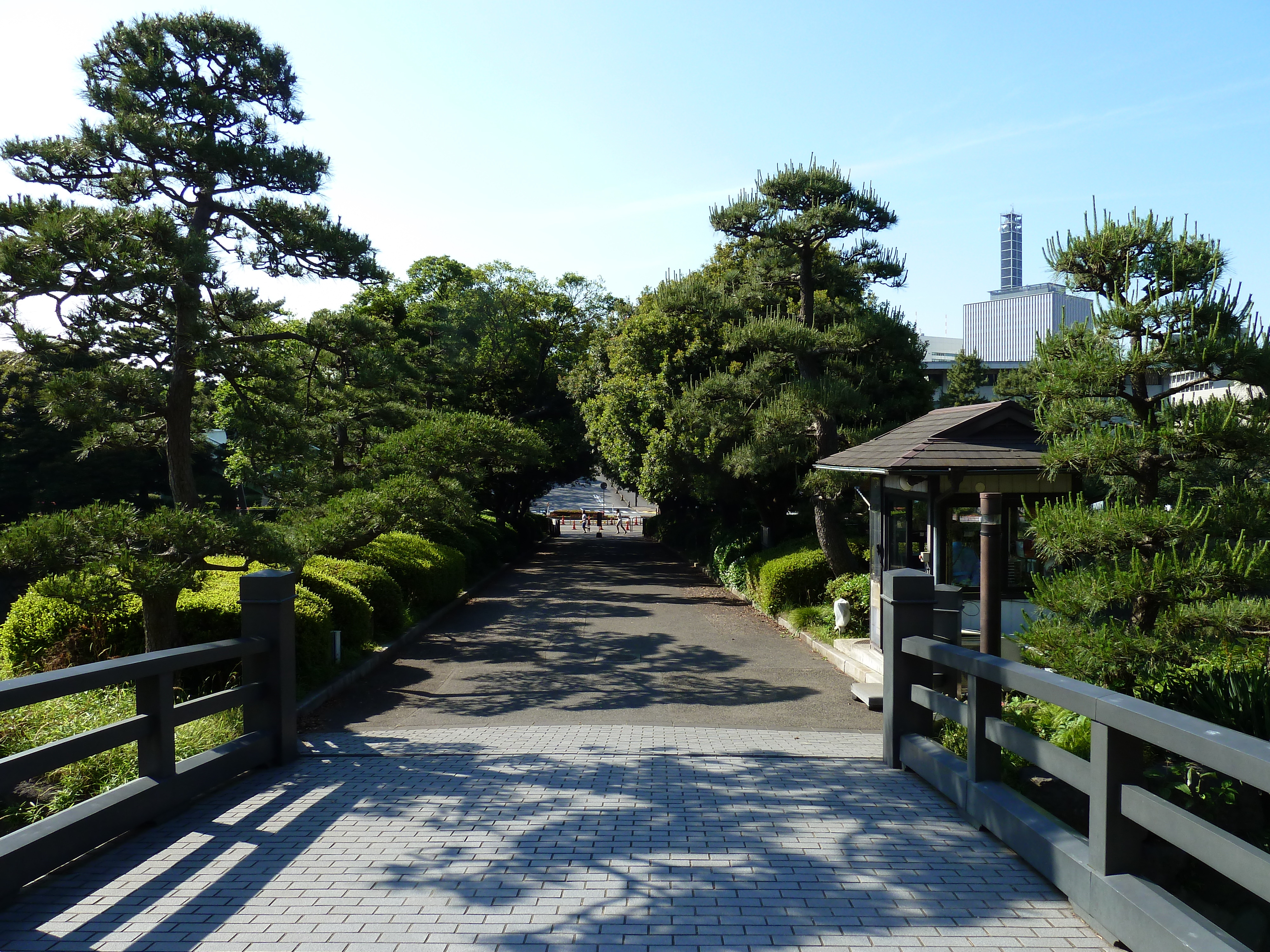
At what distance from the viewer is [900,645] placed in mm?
5910

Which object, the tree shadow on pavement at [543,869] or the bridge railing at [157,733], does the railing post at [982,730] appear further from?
the bridge railing at [157,733]

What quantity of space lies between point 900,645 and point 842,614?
297 inches

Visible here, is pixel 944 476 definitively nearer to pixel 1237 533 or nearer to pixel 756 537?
pixel 1237 533

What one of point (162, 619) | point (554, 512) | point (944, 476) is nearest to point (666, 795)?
point (162, 619)

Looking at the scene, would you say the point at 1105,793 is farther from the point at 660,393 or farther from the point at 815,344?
the point at 660,393

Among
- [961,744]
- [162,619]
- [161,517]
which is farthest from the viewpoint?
[162,619]

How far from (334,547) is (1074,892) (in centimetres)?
1066

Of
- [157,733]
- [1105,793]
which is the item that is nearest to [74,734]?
[157,733]

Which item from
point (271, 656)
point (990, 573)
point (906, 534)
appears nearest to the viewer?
point (271, 656)

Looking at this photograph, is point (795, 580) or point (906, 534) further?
point (795, 580)

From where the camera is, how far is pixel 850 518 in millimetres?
20031

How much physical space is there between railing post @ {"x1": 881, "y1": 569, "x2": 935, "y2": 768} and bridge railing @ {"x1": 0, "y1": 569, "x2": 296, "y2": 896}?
4.05m

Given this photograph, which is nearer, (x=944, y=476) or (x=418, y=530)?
(x=944, y=476)

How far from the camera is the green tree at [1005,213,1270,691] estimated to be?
19.0 feet
